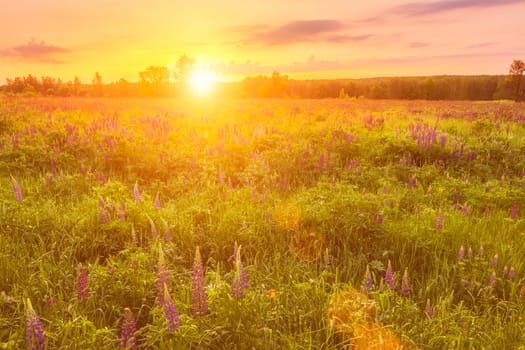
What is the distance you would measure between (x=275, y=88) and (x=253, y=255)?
64.1 meters

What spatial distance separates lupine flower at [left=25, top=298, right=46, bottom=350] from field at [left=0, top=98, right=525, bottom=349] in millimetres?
10

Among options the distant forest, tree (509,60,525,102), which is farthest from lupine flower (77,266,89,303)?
tree (509,60,525,102)

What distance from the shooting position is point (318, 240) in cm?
386

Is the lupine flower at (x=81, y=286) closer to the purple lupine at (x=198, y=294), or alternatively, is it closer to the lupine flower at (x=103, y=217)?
the purple lupine at (x=198, y=294)

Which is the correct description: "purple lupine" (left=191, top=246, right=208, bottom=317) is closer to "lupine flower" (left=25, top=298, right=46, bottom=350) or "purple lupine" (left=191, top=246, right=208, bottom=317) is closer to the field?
the field

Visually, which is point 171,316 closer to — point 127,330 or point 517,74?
point 127,330

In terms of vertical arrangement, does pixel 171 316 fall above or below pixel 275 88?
below

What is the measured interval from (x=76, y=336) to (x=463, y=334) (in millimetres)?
2626

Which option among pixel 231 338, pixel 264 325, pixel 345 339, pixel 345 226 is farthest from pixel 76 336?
pixel 345 226

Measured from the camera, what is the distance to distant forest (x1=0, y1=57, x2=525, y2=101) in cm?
4988

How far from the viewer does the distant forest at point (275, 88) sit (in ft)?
164

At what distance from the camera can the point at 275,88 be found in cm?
6569

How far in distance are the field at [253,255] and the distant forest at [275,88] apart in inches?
1484

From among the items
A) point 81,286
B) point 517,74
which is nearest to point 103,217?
point 81,286
